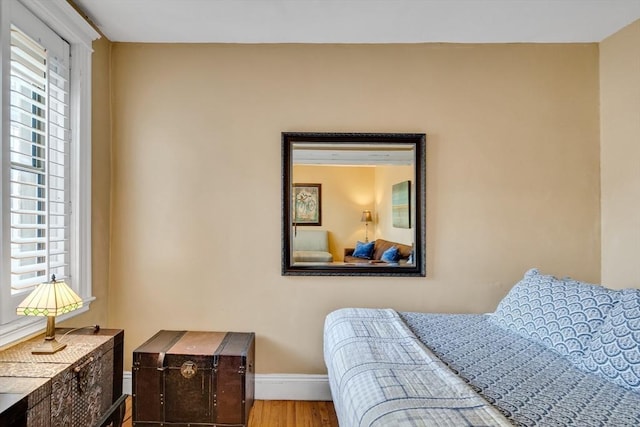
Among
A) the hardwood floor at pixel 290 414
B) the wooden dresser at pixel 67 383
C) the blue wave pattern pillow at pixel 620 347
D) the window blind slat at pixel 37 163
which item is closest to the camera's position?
the wooden dresser at pixel 67 383

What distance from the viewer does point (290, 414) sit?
2352mm

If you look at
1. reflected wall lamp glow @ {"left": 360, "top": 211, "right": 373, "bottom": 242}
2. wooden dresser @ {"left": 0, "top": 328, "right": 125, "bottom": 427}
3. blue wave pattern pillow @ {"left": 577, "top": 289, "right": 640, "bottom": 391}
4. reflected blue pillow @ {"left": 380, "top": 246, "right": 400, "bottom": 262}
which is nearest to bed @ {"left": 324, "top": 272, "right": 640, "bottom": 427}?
blue wave pattern pillow @ {"left": 577, "top": 289, "right": 640, "bottom": 391}

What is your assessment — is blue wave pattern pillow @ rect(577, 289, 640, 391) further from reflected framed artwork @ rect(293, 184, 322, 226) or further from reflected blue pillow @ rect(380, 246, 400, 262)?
reflected framed artwork @ rect(293, 184, 322, 226)

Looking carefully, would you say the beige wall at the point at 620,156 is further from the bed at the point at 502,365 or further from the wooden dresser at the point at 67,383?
the wooden dresser at the point at 67,383

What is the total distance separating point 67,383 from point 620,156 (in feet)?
10.9

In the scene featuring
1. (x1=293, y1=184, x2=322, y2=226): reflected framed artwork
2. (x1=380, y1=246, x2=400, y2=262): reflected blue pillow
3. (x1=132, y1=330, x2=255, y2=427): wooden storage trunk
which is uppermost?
(x1=293, y1=184, x2=322, y2=226): reflected framed artwork

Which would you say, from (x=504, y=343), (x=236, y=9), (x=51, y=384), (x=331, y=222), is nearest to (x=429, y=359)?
(x=504, y=343)

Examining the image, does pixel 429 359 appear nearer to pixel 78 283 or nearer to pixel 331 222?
pixel 331 222

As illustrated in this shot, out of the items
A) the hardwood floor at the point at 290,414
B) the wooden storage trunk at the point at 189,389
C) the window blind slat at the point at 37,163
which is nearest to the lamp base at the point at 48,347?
the window blind slat at the point at 37,163

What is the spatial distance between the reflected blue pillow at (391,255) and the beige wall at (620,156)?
1.43 metres

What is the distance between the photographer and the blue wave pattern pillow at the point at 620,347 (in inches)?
52.7

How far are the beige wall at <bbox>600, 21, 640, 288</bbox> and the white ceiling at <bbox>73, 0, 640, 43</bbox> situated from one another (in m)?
0.19

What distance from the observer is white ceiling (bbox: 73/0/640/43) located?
210cm

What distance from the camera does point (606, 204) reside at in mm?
2490
